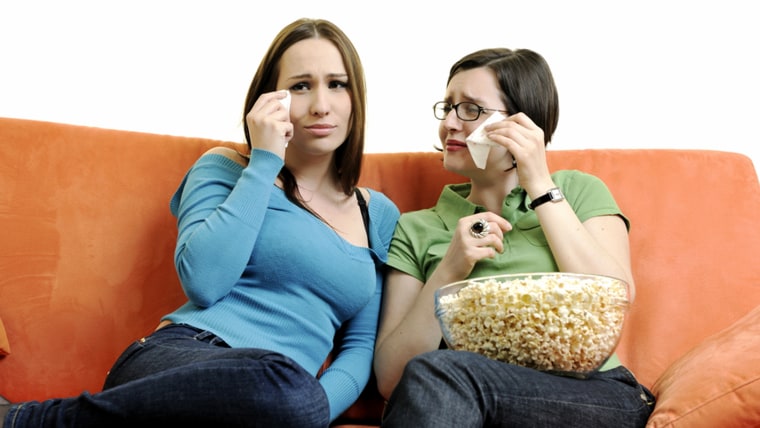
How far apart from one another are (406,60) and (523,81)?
29.0 inches

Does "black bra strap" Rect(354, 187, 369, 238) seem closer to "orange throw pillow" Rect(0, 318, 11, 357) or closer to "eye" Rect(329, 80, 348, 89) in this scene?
"eye" Rect(329, 80, 348, 89)

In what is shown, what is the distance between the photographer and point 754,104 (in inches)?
88.0

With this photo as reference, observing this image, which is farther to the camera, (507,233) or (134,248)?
(134,248)

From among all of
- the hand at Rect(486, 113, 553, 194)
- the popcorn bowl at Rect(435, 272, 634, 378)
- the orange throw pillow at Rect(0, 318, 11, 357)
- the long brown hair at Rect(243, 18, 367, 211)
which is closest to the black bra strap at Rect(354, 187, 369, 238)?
the long brown hair at Rect(243, 18, 367, 211)

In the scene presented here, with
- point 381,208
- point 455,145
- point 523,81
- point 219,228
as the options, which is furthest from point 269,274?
point 523,81

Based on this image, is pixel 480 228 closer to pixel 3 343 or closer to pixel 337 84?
pixel 337 84

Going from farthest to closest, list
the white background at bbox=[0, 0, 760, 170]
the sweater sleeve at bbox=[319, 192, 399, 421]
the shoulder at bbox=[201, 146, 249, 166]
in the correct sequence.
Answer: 1. the white background at bbox=[0, 0, 760, 170]
2. the shoulder at bbox=[201, 146, 249, 166]
3. the sweater sleeve at bbox=[319, 192, 399, 421]

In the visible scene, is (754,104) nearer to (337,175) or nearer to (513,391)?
(337,175)

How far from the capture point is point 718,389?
1.15m

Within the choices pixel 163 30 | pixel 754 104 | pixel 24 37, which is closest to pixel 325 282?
pixel 163 30

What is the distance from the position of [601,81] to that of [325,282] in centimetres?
121

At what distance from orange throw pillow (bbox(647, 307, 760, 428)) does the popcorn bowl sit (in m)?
0.13

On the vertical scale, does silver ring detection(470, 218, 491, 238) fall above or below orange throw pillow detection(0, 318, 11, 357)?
above

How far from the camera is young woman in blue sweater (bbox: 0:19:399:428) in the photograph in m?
1.13
